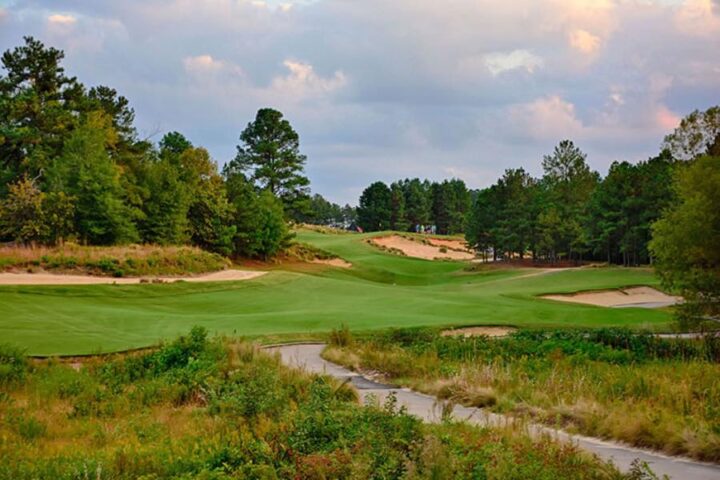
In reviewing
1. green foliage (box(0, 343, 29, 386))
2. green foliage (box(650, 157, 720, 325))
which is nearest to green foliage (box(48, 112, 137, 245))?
green foliage (box(0, 343, 29, 386))

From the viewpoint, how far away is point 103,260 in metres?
38.8

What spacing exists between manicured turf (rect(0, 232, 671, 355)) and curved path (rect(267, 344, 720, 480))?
253 inches

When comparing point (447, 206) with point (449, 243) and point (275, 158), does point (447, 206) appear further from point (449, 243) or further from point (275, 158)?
point (275, 158)

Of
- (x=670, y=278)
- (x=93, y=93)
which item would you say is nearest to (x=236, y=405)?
(x=670, y=278)

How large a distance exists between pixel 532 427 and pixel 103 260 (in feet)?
110

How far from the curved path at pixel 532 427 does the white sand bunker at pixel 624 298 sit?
90.1 ft

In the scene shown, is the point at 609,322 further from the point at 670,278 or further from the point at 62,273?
the point at 62,273

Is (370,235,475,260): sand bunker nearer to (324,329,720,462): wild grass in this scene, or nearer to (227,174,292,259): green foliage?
(227,174,292,259): green foliage

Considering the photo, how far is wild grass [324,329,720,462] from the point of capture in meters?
9.28

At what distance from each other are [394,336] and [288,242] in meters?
47.0

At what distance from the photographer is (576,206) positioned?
73375 millimetres

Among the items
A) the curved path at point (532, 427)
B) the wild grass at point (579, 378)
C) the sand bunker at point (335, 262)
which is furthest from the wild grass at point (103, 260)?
the sand bunker at point (335, 262)

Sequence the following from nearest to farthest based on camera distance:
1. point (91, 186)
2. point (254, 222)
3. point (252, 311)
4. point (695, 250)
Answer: point (695, 250)
point (252, 311)
point (91, 186)
point (254, 222)

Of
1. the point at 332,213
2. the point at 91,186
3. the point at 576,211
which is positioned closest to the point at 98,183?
the point at 91,186
